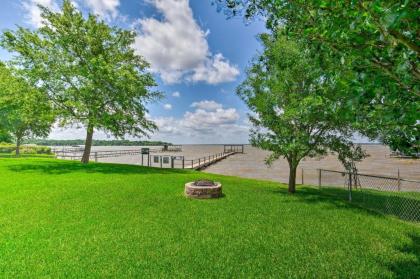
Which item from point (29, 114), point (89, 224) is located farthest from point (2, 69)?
point (89, 224)

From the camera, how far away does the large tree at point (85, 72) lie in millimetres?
21078

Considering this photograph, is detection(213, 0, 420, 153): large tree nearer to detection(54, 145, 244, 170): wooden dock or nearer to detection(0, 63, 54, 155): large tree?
detection(0, 63, 54, 155): large tree

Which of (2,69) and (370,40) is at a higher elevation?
(2,69)

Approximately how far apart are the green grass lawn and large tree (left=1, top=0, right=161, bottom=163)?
10610 mm

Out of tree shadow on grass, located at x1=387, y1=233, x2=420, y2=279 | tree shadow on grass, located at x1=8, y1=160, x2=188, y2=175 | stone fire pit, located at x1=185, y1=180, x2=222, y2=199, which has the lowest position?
tree shadow on grass, located at x1=387, y1=233, x2=420, y2=279

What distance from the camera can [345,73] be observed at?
3.74m

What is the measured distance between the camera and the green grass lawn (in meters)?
5.36

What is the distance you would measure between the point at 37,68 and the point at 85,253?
68.8 feet

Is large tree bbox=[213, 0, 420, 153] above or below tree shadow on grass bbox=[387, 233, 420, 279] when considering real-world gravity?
above

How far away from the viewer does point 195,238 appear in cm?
706

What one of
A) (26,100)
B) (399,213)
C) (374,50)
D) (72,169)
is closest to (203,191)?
(399,213)

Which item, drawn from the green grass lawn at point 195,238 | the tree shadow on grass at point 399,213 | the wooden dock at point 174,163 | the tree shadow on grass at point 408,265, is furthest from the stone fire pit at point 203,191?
the wooden dock at point 174,163

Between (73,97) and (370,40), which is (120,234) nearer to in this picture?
(370,40)

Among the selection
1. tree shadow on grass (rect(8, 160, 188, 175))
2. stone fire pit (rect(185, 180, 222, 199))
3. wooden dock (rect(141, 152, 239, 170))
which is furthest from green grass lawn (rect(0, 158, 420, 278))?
wooden dock (rect(141, 152, 239, 170))
